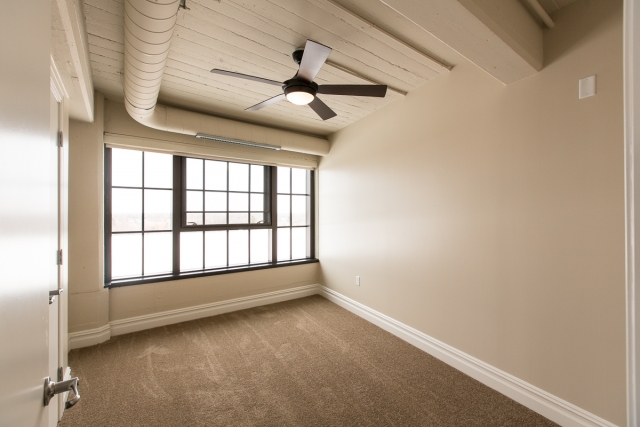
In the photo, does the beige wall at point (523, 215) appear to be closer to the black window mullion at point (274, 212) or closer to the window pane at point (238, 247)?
the black window mullion at point (274, 212)

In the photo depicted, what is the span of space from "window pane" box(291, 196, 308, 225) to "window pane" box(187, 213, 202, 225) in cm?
143

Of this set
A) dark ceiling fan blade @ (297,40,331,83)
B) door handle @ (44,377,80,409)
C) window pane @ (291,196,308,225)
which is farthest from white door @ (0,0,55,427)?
window pane @ (291,196,308,225)

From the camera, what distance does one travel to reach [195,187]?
3.55 meters

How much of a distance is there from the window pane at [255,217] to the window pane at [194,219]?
718 millimetres

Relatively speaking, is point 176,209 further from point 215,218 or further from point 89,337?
point 89,337

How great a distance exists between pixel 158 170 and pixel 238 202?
1.08 m

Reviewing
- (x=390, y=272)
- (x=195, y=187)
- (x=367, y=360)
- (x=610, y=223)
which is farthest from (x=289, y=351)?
(x=610, y=223)

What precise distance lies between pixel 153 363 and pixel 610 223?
3.62m

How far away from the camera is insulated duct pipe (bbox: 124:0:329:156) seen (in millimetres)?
1355

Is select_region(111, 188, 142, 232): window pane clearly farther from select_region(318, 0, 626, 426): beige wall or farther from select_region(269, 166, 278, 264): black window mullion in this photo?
select_region(318, 0, 626, 426): beige wall

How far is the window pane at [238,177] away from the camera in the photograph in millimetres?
3822

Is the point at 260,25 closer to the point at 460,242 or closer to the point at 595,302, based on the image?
the point at 460,242

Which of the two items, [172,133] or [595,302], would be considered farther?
[172,133]

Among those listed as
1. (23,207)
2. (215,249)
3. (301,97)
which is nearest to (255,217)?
(215,249)
